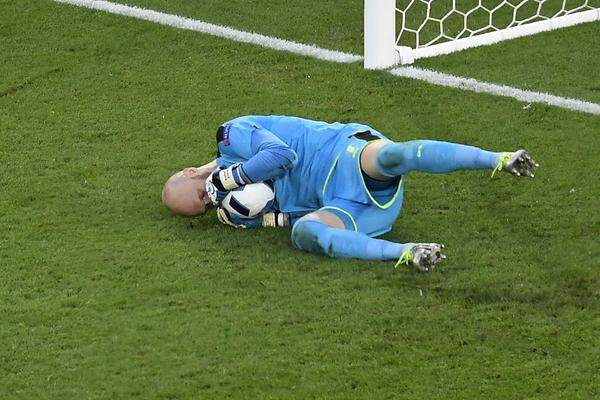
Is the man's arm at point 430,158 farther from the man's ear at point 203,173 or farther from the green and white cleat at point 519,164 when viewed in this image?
the man's ear at point 203,173

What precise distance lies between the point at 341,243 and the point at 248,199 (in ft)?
1.32

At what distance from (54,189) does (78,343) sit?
1.31 m

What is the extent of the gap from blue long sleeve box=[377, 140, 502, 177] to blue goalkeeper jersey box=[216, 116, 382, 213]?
259 millimetres

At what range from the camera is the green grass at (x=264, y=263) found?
386 cm

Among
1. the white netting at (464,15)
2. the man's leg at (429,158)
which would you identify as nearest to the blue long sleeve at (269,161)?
the man's leg at (429,158)

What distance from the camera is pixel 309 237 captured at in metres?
4.52

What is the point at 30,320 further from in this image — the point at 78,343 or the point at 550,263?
the point at 550,263

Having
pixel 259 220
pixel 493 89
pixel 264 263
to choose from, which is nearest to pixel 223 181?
pixel 259 220

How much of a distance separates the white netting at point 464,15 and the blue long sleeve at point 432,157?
2031 millimetres

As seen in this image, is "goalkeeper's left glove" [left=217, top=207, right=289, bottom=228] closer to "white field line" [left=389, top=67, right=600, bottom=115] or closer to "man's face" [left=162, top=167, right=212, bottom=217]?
"man's face" [left=162, top=167, right=212, bottom=217]

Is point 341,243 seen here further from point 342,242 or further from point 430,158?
point 430,158

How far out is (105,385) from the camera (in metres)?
3.82

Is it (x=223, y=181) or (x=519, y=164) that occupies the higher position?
(x=519, y=164)

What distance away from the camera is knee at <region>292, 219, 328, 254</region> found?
4508 millimetres
